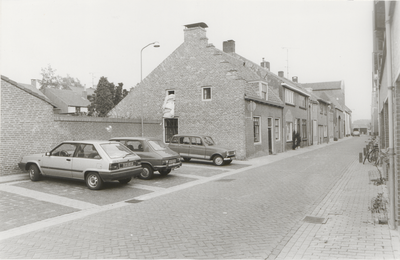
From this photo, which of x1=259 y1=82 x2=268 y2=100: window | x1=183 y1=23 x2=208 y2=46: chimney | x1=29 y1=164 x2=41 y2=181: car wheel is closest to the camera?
x1=29 y1=164 x2=41 y2=181: car wheel

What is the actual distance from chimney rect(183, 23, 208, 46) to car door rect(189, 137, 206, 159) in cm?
754

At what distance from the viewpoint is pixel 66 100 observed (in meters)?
55.8

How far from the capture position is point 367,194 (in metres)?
8.75

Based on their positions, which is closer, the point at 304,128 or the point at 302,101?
the point at 302,101

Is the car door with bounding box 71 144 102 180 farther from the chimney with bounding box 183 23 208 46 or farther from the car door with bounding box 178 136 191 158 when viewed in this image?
the chimney with bounding box 183 23 208 46

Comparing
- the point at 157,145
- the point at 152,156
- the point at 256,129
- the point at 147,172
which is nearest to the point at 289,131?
the point at 256,129

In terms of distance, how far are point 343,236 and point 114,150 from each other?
724 cm

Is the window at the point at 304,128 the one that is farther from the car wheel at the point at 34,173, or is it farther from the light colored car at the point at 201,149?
the car wheel at the point at 34,173

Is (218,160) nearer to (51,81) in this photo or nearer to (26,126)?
(26,126)

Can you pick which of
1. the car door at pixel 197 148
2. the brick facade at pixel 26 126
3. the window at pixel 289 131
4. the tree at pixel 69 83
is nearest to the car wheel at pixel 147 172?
the brick facade at pixel 26 126

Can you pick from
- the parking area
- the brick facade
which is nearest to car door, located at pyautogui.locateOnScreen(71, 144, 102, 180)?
the parking area

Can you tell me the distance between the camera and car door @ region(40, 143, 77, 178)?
9.98 m

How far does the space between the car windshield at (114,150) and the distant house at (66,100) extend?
46320 mm

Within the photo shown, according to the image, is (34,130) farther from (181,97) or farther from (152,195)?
(181,97)
